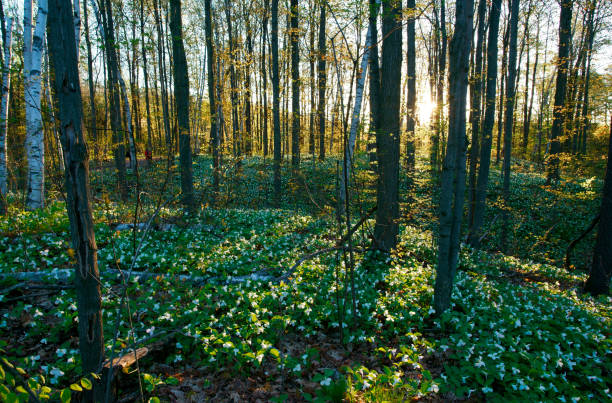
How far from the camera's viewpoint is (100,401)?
2492mm

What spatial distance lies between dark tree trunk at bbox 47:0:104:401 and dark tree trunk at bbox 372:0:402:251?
238 inches

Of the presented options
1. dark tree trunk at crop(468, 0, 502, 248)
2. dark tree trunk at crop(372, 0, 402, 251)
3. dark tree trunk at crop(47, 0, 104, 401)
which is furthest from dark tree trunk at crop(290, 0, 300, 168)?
dark tree trunk at crop(47, 0, 104, 401)

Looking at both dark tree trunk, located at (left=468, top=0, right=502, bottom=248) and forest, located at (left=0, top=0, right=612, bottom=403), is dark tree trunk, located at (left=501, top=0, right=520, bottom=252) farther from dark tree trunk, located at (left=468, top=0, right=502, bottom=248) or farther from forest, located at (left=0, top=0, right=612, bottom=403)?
forest, located at (left=0, top=0, right=612, bottom=403)

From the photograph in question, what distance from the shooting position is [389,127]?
7305 millimetres

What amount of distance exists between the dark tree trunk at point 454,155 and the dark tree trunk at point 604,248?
15.9 ft

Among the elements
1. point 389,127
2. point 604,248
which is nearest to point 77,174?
point 389,127

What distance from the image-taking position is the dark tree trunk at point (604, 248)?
6.78 m

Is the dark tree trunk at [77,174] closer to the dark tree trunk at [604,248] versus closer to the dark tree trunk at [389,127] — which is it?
the dark tree trunk at [389,127]

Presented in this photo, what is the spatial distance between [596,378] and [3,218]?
36.3ft

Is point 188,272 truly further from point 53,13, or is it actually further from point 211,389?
point 53,13

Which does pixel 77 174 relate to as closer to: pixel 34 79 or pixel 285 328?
pixel 285 328

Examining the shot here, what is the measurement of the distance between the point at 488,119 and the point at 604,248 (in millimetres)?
6197

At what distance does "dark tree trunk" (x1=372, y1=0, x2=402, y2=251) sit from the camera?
7.22 metres

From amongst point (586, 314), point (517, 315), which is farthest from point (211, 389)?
point (586, 314)
